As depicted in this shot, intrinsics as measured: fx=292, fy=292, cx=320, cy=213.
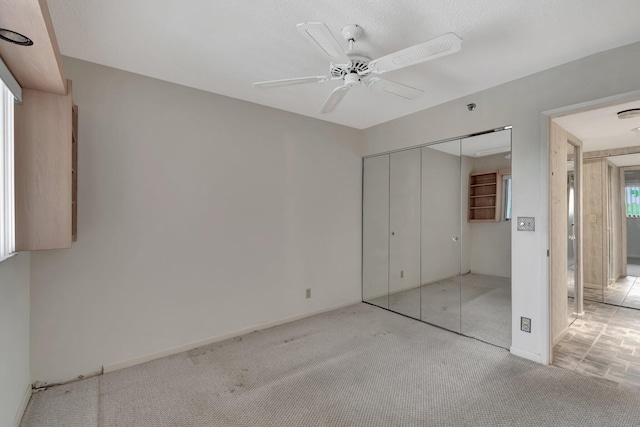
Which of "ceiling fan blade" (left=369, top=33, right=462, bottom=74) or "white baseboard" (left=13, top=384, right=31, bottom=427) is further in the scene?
"white baseboard" (left=13, top=384, right=31, bottom=427)

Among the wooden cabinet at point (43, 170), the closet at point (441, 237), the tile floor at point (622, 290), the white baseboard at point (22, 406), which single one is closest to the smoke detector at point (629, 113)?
the closet at point (441, 237)

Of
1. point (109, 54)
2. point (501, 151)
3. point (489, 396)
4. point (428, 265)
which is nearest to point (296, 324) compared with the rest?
point (428, 265)

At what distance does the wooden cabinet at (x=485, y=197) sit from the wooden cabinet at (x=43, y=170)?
3.46 metres

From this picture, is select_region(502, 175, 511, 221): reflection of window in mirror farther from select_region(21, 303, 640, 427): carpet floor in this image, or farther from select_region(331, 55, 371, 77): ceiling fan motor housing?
select_region(331, 55, 371, 77): ceiling fan motor housing

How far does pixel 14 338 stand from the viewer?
1.79 m

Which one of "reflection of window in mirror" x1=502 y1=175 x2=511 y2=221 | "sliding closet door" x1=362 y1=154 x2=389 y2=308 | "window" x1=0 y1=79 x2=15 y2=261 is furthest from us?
"sliding closet door" x1=362 y1=154 x2=389 y2=308

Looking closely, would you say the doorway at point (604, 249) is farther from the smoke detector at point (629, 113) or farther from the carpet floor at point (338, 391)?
the carpet floor at point (338, 391)

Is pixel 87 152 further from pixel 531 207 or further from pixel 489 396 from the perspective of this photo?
pixel 531 207

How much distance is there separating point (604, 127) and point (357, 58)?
341 centimetres

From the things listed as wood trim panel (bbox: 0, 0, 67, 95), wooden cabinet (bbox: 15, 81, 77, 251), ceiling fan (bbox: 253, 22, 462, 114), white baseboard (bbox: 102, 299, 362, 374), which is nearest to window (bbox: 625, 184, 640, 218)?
ceiling fan (bbox: 253, 22, 462, 114)

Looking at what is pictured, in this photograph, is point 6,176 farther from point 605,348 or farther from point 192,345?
point 605,348

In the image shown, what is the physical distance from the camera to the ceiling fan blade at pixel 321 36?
1.37 metres

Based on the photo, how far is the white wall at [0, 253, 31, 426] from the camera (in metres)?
1.59

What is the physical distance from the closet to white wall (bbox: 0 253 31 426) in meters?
3.49
